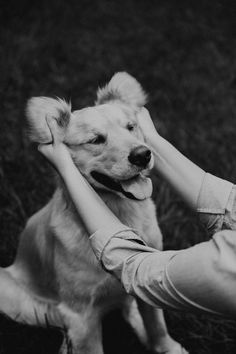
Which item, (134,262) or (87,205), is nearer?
(134,262)

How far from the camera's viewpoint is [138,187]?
7.39 ft

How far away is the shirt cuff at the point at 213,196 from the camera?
209cm

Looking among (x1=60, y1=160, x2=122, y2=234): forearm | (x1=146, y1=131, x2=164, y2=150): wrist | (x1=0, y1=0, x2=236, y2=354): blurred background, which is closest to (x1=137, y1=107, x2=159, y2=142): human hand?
(x1=146, y1=131, x2=164, y2=150): wrist

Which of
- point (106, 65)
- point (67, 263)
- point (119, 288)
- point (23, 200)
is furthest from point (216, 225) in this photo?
point (106, 65)

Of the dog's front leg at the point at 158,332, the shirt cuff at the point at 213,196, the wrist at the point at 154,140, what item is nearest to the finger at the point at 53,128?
the wrist at the point at 154,140

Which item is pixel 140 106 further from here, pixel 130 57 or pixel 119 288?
pixel 130 57

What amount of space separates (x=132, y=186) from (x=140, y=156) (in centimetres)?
16

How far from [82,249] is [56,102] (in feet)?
2.43

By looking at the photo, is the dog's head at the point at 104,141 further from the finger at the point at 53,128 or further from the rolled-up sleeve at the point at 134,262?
the rolled-up sleeve at the point at 134,262

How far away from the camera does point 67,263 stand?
2.42 metres

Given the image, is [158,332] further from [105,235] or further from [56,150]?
[56,150]

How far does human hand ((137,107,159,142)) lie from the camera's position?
236 cm

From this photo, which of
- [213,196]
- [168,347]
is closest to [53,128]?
[213,196]

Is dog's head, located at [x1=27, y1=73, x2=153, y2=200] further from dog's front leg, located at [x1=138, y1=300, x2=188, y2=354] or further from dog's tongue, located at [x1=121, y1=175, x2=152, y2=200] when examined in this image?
dog's front leg, located at [x1=138, y1=300, x2=188, y2=354]
